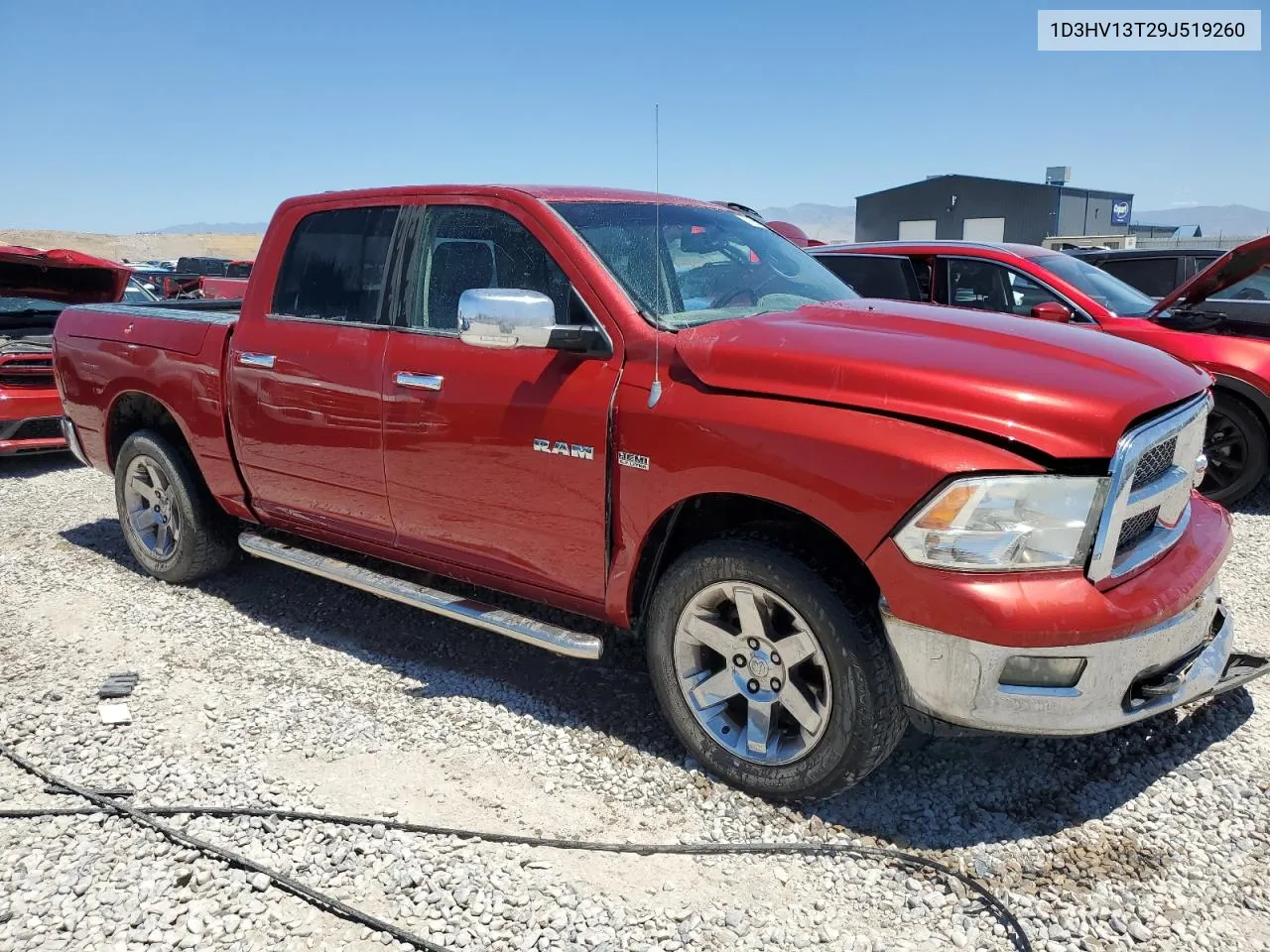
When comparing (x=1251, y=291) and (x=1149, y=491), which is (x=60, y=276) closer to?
(x=1149, y=491)

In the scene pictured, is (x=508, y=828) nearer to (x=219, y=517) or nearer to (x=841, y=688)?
(x=841, y=688)

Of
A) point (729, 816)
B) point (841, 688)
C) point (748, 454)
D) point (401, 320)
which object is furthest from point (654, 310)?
point (729, 816)

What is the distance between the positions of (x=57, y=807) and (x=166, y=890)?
0.70 meters

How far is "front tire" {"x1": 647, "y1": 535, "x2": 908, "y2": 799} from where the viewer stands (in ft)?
8.84

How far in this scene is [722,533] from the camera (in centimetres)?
300

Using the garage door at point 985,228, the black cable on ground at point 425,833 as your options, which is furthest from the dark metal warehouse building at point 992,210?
the black cable on ground at point 425,833

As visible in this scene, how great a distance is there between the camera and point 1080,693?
2516 millimetres

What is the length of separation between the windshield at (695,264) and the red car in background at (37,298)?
236 inches

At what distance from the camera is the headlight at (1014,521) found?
7.96ft

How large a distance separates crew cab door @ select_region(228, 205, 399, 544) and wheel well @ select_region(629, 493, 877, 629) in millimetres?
1271

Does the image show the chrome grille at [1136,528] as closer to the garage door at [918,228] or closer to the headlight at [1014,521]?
the headlight at [1014,521]

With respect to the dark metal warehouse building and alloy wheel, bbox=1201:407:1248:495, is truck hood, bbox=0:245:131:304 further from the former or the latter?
the dark metal warehouse building

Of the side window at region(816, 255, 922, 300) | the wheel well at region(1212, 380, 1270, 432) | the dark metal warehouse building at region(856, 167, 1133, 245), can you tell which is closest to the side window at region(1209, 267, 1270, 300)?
the wheel well at region(1212, 380, 1270, 432)

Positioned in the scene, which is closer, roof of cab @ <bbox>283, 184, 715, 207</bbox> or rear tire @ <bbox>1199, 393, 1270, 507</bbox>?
roof of cab @ <bbox>283, 184, 715, 207</bbox>
